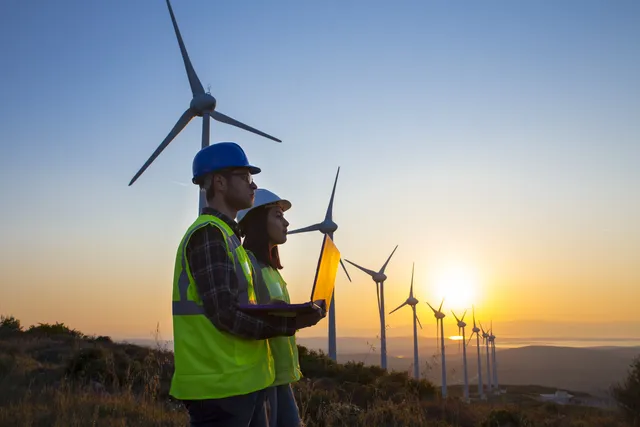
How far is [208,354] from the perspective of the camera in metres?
2.73

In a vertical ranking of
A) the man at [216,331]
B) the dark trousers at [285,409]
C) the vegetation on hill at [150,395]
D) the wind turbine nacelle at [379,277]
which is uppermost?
the wind turbine nacelle at [379,277]

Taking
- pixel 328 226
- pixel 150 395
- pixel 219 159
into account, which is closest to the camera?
pixel 219 159

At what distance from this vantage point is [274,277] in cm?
415

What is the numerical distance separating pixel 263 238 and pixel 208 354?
160cm

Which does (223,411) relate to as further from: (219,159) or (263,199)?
(263,199)

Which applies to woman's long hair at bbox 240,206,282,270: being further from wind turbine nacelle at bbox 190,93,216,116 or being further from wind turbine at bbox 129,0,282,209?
wind turbine nacelle at bbox 190,93,216,116

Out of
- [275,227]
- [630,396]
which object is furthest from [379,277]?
[275,227]

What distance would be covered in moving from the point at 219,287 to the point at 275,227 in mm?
1593

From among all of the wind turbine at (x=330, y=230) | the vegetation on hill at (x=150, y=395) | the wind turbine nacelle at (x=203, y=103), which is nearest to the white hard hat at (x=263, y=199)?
the vegetation on hill at (x=150, y=395)

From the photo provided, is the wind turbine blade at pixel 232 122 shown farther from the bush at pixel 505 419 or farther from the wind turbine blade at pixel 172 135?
the bush at pixel 505 419

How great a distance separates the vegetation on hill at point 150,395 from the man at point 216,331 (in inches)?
119

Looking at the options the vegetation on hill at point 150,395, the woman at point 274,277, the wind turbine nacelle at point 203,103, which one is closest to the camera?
the woman at point 274,277

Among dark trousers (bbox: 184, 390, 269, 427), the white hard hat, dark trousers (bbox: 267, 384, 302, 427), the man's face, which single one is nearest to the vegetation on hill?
dark trousers (bbox: 267, 384, 302, 427)

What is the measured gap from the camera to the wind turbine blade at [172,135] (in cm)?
1352
